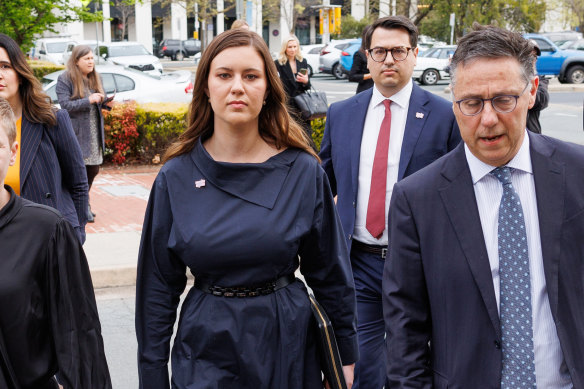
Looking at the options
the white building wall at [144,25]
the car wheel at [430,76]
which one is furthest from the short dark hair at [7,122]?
the white building wall at [144,25]

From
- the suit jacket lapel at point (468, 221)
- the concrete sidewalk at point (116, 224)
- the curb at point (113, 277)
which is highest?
the suit jacket lapel at point (468, 221)

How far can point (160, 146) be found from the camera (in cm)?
1342

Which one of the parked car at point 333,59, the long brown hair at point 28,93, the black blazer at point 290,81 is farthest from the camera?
the parked car at point 333,59

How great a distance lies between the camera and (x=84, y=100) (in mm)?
8930

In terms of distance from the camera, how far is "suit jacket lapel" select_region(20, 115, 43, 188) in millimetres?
4192

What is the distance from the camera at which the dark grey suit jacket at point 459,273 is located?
7.60 ft

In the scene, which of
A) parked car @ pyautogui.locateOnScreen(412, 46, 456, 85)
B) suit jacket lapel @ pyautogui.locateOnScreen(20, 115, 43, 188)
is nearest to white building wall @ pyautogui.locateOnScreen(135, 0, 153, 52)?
parked car @ pyautogui.locateOnScreen(412, 46, 456, 85)

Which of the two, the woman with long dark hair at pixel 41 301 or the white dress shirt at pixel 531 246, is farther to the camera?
the woman with long dark hair at pixel 41 301

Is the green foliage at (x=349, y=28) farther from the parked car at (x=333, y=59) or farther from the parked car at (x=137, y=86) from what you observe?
the parked car at (x=137, y=86)

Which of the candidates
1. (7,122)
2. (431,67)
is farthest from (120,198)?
(431,67)

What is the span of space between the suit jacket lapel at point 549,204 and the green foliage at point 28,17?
52.1ft

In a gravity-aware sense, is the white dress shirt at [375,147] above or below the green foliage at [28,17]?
below

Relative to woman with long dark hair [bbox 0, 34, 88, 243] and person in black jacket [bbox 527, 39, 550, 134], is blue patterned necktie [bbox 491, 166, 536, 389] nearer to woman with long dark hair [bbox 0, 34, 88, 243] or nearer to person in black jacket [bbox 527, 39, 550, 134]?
woman with long dark hair [bbox 0, 34, 88, 243]

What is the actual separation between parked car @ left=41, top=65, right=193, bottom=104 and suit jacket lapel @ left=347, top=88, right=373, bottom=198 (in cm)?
1097
